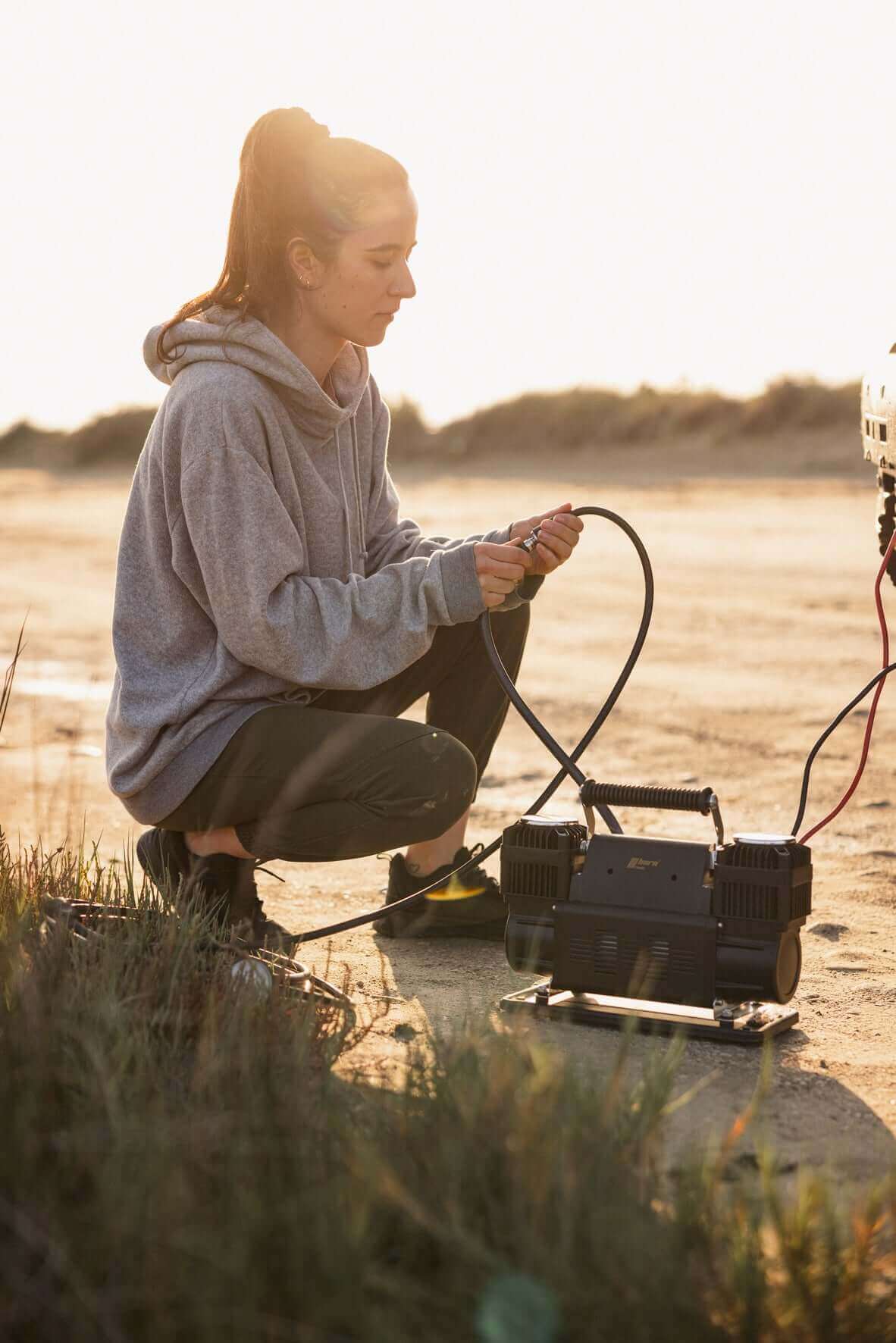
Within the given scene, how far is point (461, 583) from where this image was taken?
3184 millimetres

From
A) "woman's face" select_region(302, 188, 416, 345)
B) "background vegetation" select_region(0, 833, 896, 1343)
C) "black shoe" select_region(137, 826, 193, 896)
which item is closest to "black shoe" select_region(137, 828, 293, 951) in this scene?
"black shoe" select_region(137, 826, 193, 896)

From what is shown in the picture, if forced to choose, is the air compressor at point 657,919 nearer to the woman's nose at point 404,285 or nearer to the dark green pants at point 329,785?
the dark green pants at point 329,785

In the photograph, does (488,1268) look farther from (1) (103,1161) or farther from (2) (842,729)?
(2) (842,729)

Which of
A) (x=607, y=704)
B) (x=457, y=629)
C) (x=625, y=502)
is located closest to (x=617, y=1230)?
(x=607, y=704)

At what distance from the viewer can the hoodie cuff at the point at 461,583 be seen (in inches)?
125

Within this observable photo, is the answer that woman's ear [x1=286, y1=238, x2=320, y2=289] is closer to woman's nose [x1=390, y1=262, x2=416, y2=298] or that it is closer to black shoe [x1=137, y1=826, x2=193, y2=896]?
woman's nose [x1=390, y1=262, x2=416, y2=298]

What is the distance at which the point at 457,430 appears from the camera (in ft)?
80.8

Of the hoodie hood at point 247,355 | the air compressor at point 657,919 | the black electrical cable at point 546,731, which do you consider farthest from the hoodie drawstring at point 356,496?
the air compressor at point 657,919

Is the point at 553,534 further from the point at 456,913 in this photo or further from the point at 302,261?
the point at 456,913

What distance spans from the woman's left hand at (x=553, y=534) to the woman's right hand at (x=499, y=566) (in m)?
0.03

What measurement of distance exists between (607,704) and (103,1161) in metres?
1.52

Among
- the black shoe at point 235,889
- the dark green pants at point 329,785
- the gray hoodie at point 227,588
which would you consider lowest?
the black shoe at point 235,889

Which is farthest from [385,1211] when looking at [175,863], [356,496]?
[356,496]

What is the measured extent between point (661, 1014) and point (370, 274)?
1548mm
